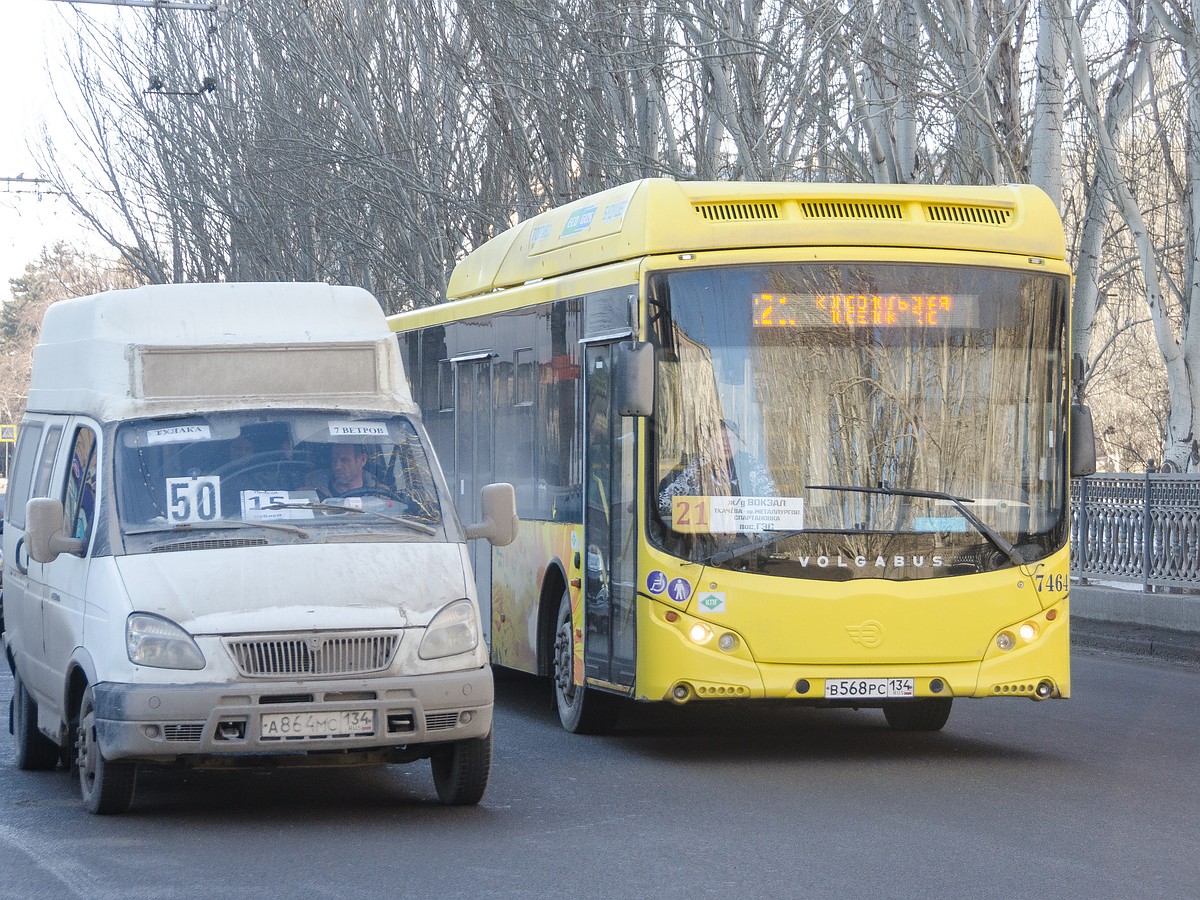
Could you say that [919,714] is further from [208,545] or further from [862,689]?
[208,545]

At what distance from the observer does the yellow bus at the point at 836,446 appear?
10.5 metres

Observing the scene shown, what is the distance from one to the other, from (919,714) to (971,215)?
3.04m

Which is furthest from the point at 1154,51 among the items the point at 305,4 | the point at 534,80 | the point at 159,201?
the point at 159,201

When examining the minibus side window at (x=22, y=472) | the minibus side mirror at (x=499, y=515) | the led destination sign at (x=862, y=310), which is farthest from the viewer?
the minibus side window at (x=22, y=472)

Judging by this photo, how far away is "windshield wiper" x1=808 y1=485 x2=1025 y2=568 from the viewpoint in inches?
416

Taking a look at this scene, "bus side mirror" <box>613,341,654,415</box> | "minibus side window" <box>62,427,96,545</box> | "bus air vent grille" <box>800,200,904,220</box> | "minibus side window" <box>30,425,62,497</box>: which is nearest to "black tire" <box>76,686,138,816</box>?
"minibus side window" <box>62,427,96,545</box>

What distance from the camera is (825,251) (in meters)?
10.8

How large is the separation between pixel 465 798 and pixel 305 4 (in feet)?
82.1

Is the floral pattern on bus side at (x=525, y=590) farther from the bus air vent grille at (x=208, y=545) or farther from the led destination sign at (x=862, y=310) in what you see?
the bus air vent grille at (x=208, y=545)

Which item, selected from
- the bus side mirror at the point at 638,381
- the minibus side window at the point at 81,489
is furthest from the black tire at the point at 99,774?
the bus side mirror at the point at 638,381

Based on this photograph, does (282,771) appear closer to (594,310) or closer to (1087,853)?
(594,310)

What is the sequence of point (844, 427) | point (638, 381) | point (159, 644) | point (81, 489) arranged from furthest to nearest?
point (844, 427) → point (638, 381) → point (81, 489) → point (159, 644)

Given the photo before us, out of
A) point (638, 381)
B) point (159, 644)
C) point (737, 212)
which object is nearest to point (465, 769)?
point (159, 644)

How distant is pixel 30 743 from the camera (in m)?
10.2
